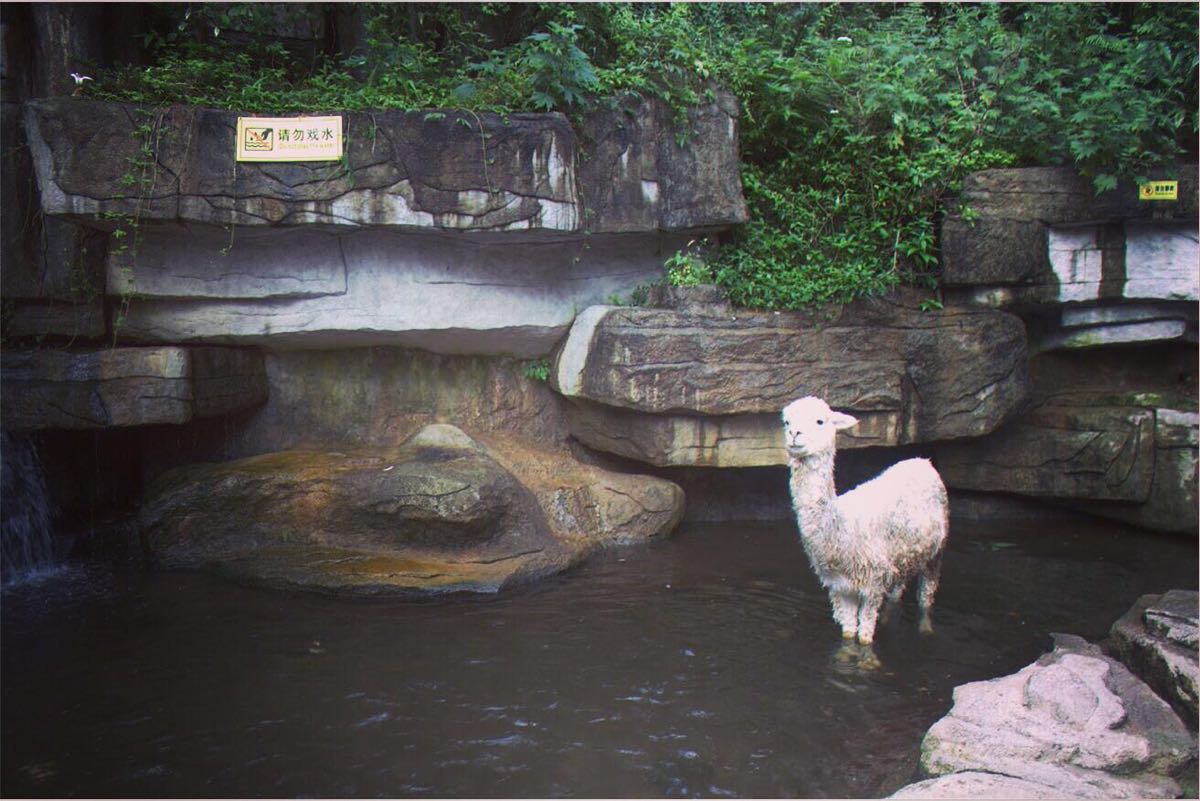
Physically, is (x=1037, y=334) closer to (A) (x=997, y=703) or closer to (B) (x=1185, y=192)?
(B) (x=1185, y=192)

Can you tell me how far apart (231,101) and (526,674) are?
16.4 feet

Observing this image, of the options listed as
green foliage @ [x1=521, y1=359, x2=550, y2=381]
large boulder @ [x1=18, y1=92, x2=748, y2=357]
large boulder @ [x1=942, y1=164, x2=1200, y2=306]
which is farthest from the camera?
green foliage @ [x1=521, y1=359, x2=550, y2=381]

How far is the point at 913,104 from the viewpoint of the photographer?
330 inches

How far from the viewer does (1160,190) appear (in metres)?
7.55

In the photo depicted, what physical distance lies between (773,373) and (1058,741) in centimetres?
411

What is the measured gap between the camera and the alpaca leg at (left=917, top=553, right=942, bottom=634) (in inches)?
224

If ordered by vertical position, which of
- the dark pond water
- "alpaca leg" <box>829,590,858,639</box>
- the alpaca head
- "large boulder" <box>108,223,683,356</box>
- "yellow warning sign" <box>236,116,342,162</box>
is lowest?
the dark pond water

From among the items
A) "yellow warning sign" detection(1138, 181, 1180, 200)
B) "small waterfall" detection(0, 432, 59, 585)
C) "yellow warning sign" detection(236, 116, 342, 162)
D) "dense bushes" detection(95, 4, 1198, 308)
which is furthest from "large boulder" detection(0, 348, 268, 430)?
"yellow warning sign" detection(1138, 181, 1180, 200)

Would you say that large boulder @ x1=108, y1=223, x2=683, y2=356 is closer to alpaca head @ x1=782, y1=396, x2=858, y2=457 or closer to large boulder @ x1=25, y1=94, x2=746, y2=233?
large boulder @ x1=25, y1=94, x2=746, y2=233

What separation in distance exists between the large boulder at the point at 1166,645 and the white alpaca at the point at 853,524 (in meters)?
1.15

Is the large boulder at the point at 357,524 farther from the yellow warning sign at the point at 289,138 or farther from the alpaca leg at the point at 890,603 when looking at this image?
the yellow warning sign at the point at 289,138

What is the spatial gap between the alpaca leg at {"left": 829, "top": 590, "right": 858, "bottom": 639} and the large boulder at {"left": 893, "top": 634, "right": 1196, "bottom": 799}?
122cm

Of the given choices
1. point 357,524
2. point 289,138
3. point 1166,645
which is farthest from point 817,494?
point 289,138

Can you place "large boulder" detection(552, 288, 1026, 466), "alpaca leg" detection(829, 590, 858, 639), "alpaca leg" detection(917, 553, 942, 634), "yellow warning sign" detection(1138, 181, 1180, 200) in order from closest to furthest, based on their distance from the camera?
"alpaca leg" detection(829, 590, 858, 639) < "alpaca leg" detection(917, 553, 942, 634) < "large boulder" detection(552, 288, 1026, 466) < "yellow warning sign" detection(1138, 181, 1180, 200)
